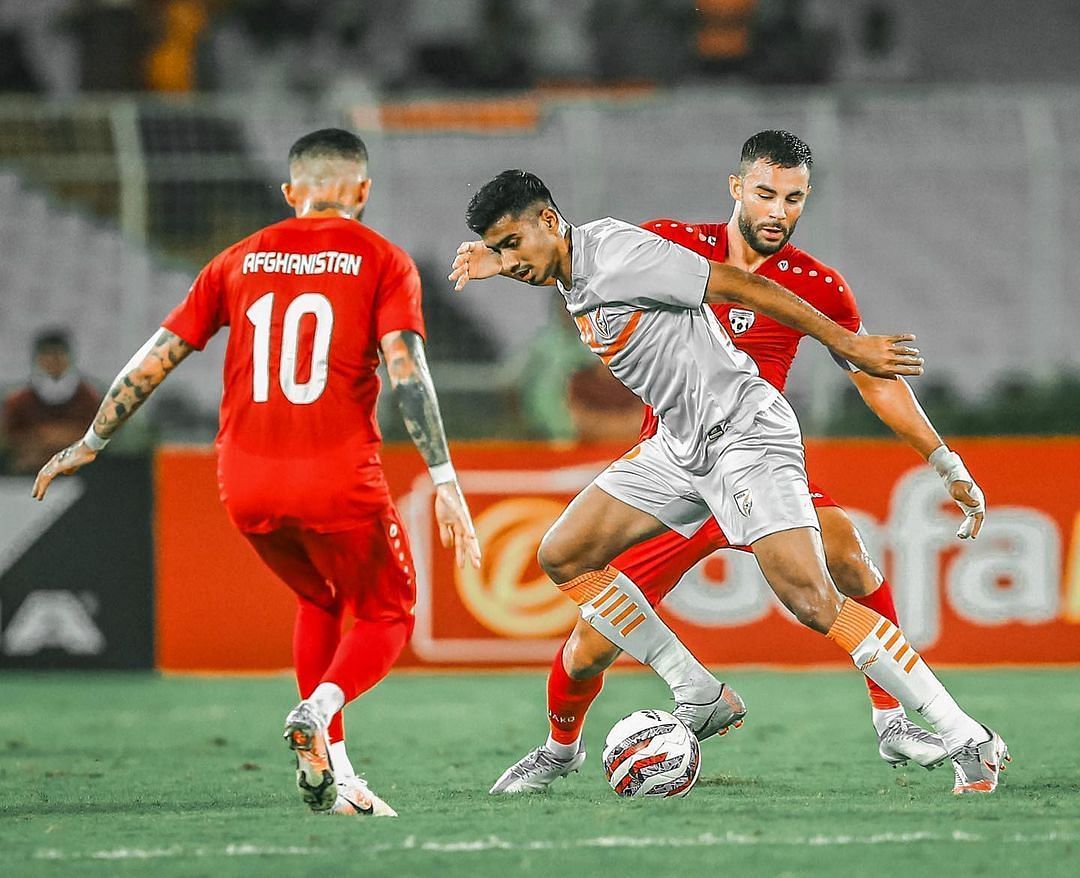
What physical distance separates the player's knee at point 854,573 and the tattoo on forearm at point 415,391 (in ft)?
5.80

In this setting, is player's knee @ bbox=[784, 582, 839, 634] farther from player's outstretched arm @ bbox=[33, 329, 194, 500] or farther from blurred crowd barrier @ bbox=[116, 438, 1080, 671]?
blurred crowd barrier @ bbox=[116, 438, 1080, 671]

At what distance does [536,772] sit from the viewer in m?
6.60

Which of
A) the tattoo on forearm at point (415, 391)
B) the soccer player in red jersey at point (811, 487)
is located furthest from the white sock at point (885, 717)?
the tattoo on forearm at point (415, 391)

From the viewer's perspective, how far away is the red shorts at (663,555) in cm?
680

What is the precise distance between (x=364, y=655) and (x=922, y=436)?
2225mm

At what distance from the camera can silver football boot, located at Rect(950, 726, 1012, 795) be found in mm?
5902

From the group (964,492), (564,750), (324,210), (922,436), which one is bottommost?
(564,750)

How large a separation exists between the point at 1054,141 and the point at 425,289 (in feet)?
15.8

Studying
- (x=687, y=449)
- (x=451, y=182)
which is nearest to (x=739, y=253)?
A: (x=687, y=449)

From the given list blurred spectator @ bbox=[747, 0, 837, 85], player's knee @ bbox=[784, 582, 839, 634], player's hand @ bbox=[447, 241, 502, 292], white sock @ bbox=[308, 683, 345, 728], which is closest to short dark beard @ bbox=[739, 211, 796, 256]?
player's hand @ bbox=[447, 241, 502, 292]

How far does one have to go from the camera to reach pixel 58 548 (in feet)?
36.8

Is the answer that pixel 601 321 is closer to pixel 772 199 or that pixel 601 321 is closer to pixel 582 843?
pixel 772 199

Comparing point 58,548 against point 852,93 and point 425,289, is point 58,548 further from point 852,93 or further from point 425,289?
point 852,93

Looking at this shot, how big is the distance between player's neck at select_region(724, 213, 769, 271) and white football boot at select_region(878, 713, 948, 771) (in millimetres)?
1747
